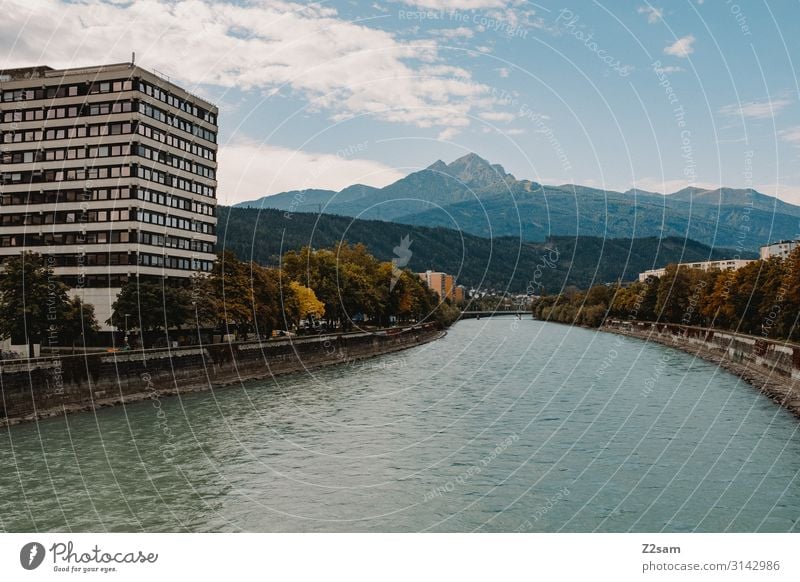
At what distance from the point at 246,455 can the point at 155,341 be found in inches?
1617

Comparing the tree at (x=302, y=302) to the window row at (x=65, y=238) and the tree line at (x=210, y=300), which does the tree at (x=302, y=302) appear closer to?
the tree line at (x=210, y=300)

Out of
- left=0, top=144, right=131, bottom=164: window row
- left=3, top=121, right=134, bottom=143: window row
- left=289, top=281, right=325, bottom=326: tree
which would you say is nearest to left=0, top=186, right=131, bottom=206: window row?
left=0, top=144, right=131, bottom=164: window row

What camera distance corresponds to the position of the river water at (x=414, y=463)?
23.3 m

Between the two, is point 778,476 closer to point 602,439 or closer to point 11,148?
point 602,439

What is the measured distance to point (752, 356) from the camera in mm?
73062

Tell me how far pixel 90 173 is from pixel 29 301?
32620 millimetres

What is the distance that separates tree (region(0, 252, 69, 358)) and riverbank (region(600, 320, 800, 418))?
Result: 52534 millimetres

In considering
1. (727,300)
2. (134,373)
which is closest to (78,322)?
(134,373)

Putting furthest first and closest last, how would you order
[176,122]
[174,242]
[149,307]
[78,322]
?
[174,242], [176,122], [149,307], [78,322]

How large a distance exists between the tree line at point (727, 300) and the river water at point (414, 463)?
617 inches

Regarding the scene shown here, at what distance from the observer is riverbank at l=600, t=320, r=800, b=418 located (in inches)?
2171

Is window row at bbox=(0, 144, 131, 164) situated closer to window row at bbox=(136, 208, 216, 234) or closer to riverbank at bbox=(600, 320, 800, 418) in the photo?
window row at bbox=(136, 208, 216, 234)

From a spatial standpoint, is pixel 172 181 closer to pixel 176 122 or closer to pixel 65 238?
pixel 176 122

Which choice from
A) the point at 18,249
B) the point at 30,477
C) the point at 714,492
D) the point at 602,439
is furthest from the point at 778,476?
the point at 18,249
